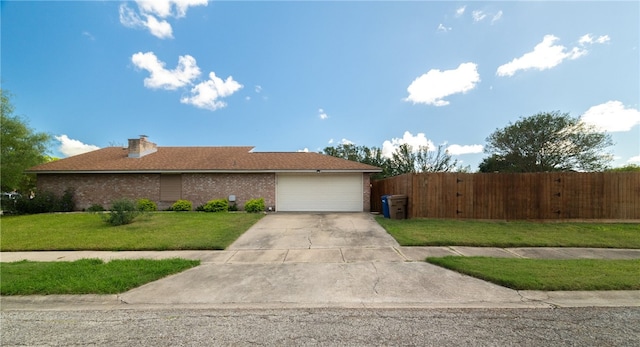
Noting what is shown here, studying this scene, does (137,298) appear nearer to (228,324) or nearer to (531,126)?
(228,324)

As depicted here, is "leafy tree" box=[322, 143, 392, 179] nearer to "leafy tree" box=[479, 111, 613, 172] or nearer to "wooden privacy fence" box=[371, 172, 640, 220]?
"leafy tree" box=[479, 111, 613, 172]

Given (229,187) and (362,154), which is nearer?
(229,187)

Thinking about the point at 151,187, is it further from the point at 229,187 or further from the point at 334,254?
the point at 334,254

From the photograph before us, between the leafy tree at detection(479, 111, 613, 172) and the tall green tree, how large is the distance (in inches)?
1527

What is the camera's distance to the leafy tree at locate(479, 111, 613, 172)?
23.1m

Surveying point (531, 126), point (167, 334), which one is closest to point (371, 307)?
point (167, 334)

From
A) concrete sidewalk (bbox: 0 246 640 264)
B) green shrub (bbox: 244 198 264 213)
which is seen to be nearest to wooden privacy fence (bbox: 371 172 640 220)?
concrete sidewalk (bbox: 0 246 640 264)

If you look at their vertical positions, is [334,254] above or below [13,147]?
below

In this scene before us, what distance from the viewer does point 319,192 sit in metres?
15.0

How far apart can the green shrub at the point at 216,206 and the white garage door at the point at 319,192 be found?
9.45ft

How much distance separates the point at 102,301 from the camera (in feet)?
13.2

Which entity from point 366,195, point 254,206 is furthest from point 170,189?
point 366,195

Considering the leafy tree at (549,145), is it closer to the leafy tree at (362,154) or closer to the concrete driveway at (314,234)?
the leafy tree at (362,154)

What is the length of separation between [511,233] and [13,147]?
24.2 metres
